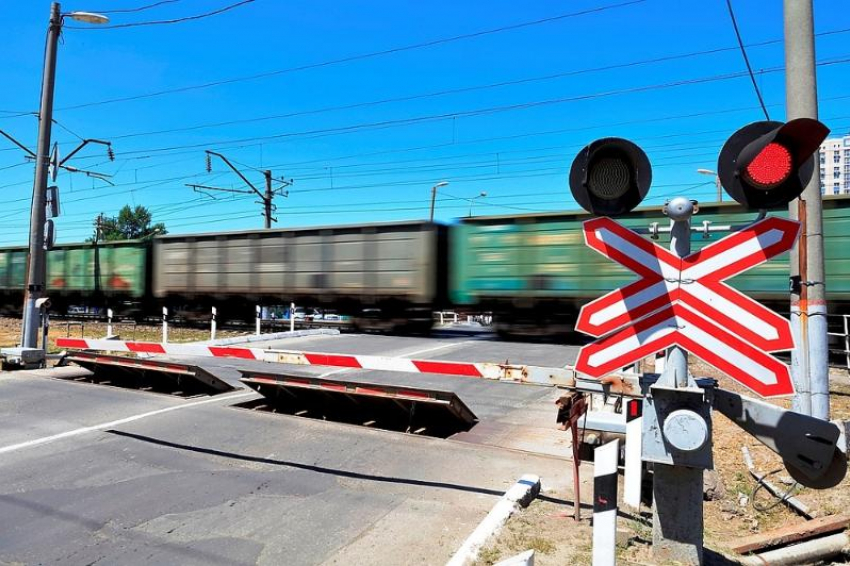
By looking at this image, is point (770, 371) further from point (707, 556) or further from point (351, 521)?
point (351, 521)

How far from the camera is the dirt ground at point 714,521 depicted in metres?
3.60

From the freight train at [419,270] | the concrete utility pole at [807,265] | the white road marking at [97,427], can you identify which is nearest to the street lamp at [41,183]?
the white road marking at [97,427]

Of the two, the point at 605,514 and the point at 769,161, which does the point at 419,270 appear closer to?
the point at 605,514

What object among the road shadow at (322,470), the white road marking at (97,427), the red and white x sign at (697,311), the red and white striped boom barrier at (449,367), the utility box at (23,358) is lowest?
the road shadow at (322,470)

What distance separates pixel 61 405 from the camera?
865 cm

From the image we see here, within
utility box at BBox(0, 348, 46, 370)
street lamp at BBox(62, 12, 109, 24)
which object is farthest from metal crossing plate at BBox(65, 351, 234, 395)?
street lamp at BBox(62, 12, 109, 24)

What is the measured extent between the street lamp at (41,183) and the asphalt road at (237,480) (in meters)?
3.75

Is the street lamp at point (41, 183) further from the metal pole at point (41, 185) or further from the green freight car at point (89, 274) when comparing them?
the green freight car at point (89, 274)

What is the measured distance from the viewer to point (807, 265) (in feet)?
15.4

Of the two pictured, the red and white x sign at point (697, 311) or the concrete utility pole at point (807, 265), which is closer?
the red and white x sign at point (697, 311)

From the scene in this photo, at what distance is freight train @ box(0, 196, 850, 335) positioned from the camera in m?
13.9

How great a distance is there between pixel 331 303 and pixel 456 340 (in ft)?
15.5

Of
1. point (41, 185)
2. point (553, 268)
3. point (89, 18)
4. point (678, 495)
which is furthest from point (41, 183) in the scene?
point (678, 495)

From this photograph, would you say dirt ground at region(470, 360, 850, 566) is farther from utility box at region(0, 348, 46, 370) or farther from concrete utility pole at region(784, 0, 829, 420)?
utility box at region(0, 348, 46, 370)
